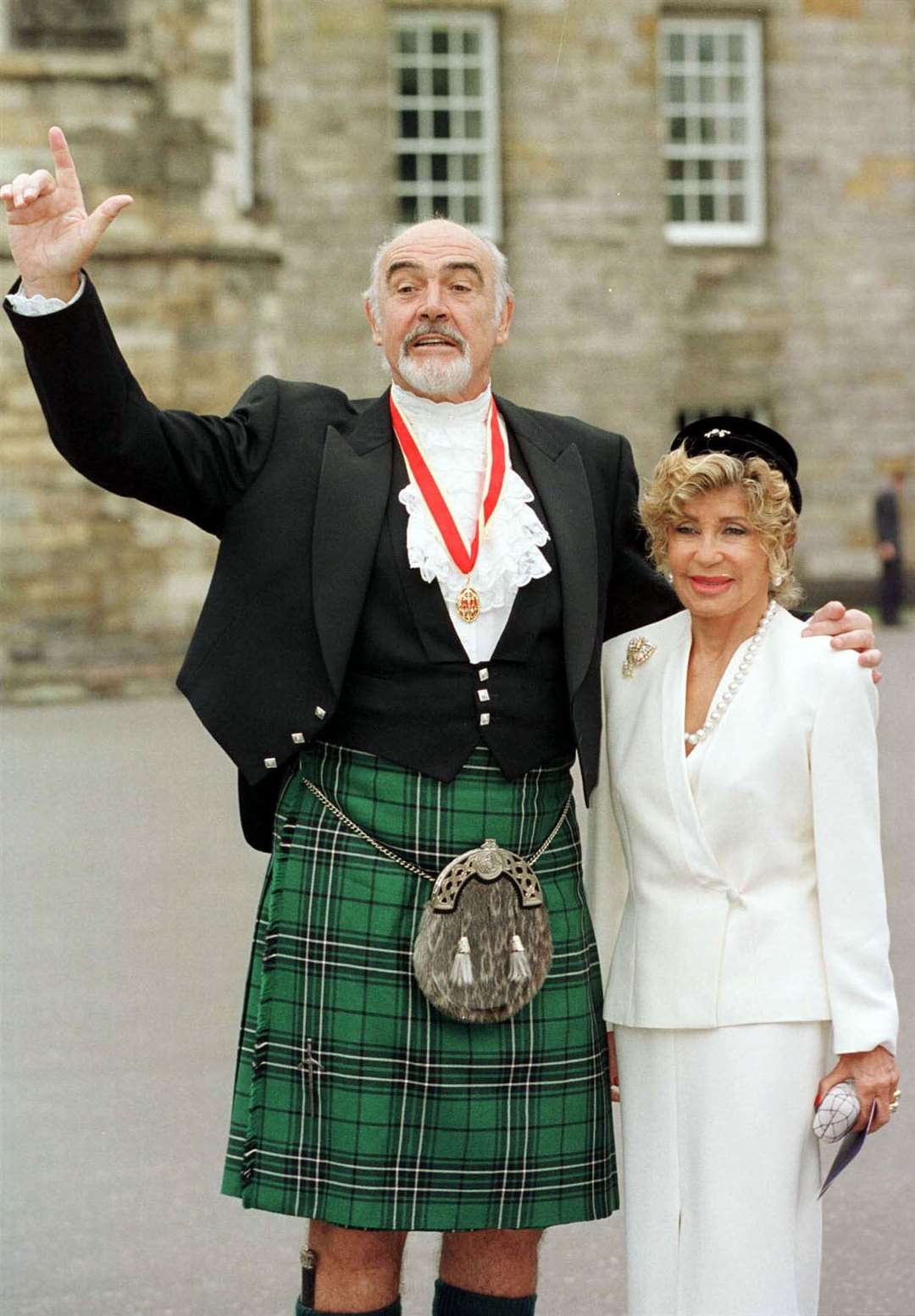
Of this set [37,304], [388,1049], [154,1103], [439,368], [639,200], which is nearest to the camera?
[37,304]

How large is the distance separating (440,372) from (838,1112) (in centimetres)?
131

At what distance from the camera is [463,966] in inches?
125

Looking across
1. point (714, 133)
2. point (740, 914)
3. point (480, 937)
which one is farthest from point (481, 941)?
point (714, 133)

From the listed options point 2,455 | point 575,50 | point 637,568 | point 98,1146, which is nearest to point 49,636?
point 2,455

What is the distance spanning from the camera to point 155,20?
16.2 meters

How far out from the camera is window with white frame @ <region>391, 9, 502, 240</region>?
824 inches

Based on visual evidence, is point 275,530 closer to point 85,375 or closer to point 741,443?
point 85,375

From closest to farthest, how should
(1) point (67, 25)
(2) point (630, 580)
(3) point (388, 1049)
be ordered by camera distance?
(3) point (388, 1049) → (2) point (630, 580) → (1) point (67, 25)

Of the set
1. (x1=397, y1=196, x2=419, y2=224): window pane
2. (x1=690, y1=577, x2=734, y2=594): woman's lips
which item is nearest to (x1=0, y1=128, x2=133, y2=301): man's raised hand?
(x1=690, y1=577, x2=734, y2=594): woman's lips

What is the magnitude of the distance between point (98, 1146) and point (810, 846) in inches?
99.6

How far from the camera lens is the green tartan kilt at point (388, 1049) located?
3.22m

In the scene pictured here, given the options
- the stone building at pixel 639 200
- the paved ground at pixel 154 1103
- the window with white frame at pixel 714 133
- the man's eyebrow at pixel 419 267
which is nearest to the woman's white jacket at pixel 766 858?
the paved ground at pixel 154 1103

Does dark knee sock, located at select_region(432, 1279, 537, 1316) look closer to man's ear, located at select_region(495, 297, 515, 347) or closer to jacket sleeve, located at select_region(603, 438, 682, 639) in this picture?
jacket sleeve, located at select_region(603, 438, 682, 639)

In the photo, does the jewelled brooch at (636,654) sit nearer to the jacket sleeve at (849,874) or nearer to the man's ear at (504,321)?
the jacket sleeve at (849,874)
